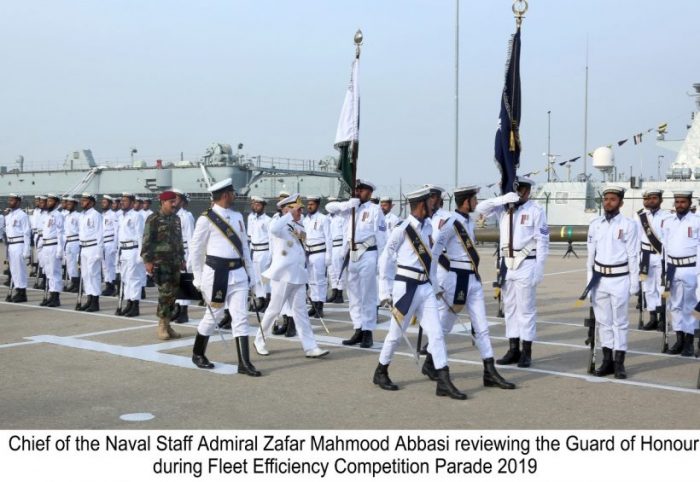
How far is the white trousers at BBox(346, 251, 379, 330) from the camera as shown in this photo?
32.0ft

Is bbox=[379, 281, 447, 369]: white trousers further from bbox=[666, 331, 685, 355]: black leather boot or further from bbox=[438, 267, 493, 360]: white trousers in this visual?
bbox=[666, 331, 685, 355]: black leather boot

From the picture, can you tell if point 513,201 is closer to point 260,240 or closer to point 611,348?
point 611,348

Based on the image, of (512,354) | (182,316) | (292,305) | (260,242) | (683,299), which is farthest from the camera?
(260,242)

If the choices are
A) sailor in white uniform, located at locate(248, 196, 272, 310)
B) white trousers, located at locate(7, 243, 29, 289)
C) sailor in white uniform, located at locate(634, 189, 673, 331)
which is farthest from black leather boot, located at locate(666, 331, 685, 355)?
white trousers, located at locate(7, 243, 29, 289)

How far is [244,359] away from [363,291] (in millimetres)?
2521

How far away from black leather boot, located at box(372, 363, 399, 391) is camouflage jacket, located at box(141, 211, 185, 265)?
4.57 m

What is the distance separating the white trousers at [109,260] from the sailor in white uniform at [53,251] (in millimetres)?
888

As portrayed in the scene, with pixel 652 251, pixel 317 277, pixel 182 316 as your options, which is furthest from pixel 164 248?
pixel 652 251

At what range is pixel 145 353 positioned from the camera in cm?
911

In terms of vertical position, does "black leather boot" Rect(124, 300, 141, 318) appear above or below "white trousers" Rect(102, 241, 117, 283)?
below

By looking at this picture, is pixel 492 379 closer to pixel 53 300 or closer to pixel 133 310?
pixel 133 310

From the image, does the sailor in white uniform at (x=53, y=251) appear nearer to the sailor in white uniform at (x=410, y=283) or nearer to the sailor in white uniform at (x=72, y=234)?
the sailor in white uniform at (x=72, y=234)

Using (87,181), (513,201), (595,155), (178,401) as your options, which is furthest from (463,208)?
(87,181)

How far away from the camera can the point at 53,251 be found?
47.2ft
